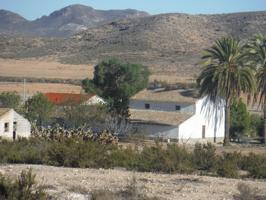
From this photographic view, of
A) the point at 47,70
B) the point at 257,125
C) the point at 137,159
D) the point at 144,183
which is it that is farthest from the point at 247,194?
the point at 47,70

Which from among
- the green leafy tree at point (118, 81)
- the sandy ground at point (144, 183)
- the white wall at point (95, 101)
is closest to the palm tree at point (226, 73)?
the green leafy tree at point (118, 81)

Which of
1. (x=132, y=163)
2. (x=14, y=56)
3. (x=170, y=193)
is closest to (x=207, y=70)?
(x=132, y=163)

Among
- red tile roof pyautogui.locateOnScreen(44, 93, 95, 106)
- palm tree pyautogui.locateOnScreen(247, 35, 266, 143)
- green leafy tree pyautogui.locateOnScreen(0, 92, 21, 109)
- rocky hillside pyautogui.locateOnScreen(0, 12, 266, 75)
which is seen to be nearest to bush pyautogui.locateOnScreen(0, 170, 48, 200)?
palm tree pyautogui.locateOnScreen(247, 35, 266, 143)

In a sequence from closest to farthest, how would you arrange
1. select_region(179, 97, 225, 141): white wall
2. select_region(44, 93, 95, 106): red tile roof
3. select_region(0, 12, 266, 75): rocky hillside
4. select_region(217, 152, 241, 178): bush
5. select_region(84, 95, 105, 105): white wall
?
select_region(217, 152, 241, 178): bush → select_region(84, 95, 105, 105): white wall → select_region(179, 97, 225, 141): white wall → select_region(44, 93, 95, 106): red tile roof → select_region(0, 12, 266, 75): rocky hillside

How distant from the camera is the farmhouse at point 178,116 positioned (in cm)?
6141

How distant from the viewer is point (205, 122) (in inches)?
2554

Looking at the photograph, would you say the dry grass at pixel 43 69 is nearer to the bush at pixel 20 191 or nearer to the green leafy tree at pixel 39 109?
the green leafy tree at pixel 39 109

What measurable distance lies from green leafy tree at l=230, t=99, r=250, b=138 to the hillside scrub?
3194 centimetres

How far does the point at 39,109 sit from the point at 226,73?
617 inches

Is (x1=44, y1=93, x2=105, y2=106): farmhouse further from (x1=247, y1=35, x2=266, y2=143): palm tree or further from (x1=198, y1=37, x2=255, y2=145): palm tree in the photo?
(x1=247, y1=35, x2=266, y2=143): palm tree

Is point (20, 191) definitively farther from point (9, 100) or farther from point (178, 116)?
point (9, 100)

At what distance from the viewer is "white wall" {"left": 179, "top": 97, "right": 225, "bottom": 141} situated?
204 feet

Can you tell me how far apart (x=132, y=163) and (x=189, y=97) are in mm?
36335

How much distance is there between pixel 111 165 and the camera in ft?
95.5
